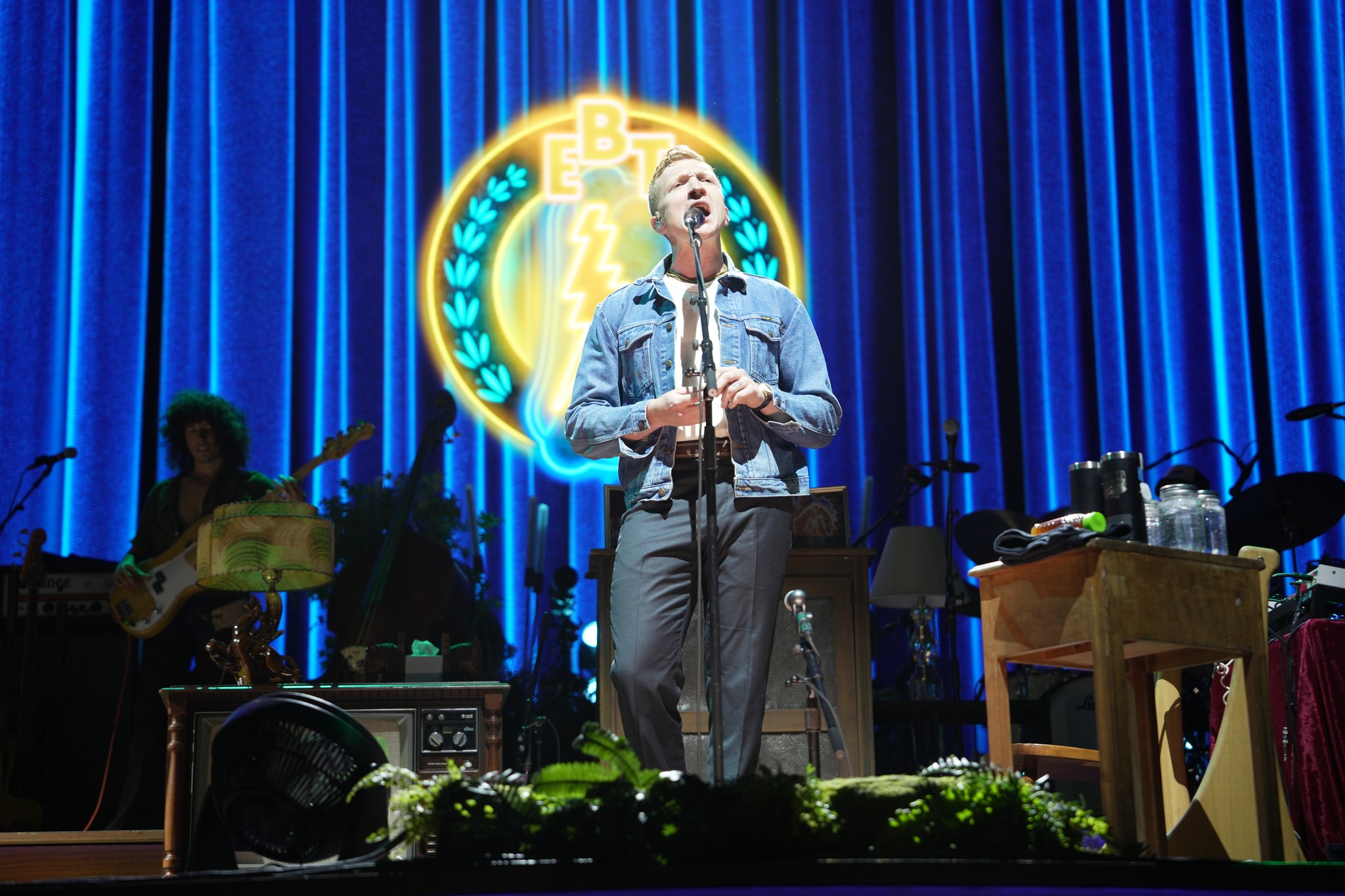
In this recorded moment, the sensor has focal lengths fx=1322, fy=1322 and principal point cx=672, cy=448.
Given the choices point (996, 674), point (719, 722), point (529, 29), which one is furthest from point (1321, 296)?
point (719, 722)

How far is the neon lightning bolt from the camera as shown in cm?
572

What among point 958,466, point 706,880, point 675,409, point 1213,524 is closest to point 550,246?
point 958,466

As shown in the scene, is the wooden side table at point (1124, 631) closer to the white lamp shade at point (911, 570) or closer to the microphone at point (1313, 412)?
the white lamp shade at point (911, 570)

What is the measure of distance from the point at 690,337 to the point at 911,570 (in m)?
2.37

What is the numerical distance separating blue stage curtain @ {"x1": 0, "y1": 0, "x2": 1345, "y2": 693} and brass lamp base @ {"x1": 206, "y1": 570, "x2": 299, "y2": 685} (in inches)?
77.3

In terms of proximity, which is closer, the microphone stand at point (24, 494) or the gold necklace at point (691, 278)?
the gold necklace at point (691, 278)

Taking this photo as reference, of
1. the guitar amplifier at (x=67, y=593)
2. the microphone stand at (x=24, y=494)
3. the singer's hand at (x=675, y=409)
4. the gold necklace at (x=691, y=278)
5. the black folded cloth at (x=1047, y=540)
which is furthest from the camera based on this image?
the microphone stand at (x=24, y=494)

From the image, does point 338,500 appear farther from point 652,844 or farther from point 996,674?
point 652,844

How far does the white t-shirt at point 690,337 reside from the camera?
2.65 meters

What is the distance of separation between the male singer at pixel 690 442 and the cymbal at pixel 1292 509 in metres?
2.31

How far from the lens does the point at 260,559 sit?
3473 millimetres

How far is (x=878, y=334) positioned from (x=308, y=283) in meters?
2.51

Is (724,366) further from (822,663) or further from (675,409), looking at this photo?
(822,663)

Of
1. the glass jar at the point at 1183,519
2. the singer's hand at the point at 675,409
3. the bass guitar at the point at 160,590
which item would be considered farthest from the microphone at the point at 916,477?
the singer's hand at the point at 675,409
